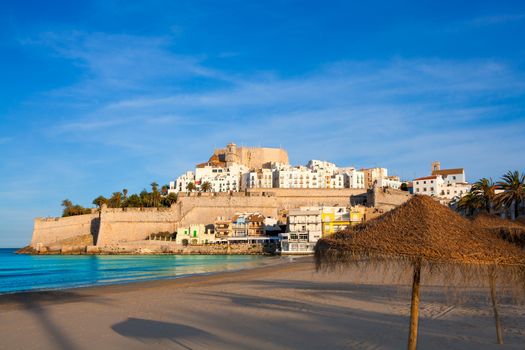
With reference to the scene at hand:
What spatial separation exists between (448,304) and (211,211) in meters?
66.0

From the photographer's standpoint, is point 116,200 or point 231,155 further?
point 231,155

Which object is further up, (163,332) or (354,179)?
(354,179)

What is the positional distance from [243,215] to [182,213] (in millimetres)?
10498

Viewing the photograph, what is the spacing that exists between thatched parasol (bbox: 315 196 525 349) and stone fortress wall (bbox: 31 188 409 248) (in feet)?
233

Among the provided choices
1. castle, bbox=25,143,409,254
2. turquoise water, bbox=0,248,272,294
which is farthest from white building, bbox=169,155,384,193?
turquoise water, bbox=0,248,272,294

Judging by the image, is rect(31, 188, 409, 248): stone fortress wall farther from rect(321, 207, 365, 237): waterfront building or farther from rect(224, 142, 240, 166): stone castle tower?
rect(224, 142, 240, 166): stone castle tower

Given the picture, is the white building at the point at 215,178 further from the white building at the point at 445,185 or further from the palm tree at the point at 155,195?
the white building at the point at 445,185

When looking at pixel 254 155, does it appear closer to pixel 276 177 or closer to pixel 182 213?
pixel 276 177

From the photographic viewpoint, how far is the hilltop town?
66562 mm

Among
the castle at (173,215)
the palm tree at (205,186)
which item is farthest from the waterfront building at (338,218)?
the palm tree at (205,186)

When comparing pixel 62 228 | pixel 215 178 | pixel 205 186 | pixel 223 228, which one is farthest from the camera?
pixel 215 178

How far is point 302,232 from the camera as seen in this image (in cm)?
6353

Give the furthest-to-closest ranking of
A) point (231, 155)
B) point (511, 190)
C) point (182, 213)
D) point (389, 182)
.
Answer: point (231, 155)
point (389, 182)
point (182, 213)
point (511, 190)

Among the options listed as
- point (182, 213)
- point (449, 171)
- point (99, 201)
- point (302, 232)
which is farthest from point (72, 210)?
point (449, 171)
